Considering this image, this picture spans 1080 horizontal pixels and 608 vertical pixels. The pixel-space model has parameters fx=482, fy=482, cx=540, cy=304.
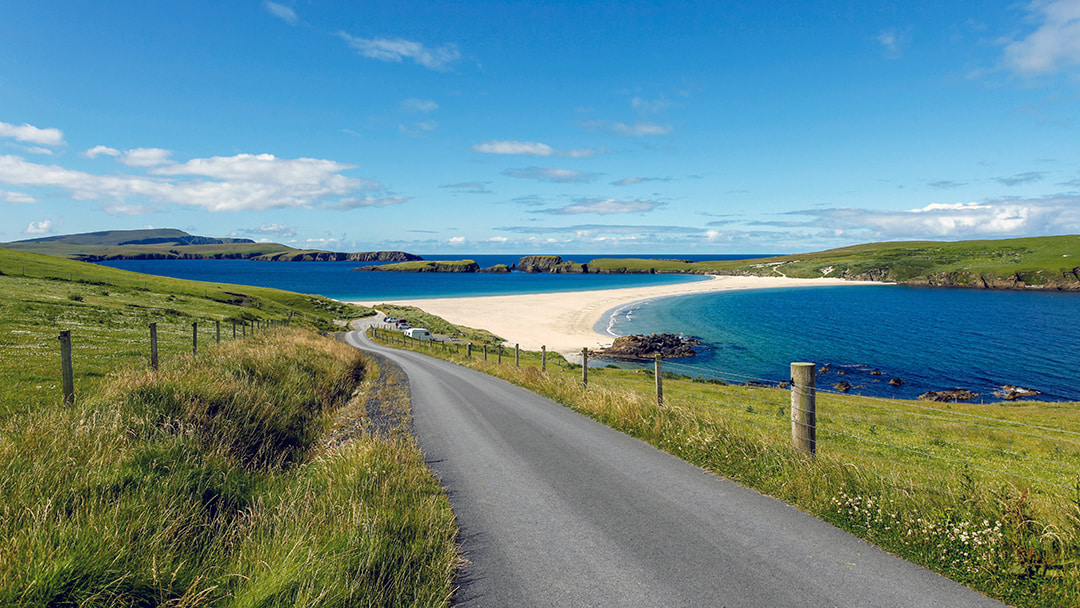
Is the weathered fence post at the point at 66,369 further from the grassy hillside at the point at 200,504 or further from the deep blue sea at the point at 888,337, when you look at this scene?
the deep blue sea at the point at 888,337

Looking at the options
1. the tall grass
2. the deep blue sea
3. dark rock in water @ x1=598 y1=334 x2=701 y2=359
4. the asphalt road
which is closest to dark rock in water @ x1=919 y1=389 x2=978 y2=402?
the deep blue sea

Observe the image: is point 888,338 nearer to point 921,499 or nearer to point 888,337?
point 888,337

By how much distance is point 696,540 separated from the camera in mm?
5867

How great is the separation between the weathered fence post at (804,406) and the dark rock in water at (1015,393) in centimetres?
3924

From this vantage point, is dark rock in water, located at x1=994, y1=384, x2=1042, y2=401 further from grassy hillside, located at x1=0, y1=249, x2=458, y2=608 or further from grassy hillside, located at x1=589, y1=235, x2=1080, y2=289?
grassy hillside, located at x1=589, y1=235, x2=1080, y2=289

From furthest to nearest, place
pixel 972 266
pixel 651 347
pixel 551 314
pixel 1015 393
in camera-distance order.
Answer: pixel 972 266 → pixel 551 314 → pixel 651 347 → pixel 1015 393

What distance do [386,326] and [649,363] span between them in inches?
1819

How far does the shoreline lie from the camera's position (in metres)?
64.1

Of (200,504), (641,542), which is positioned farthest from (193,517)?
(641,542)

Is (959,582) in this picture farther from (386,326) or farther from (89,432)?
(386,326)

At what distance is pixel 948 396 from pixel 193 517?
43242mm

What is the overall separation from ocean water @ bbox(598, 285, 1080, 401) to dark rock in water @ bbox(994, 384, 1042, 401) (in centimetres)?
89

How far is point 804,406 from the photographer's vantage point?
7773 mm

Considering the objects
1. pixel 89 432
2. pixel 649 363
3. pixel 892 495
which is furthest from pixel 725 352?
pixel 89 432
